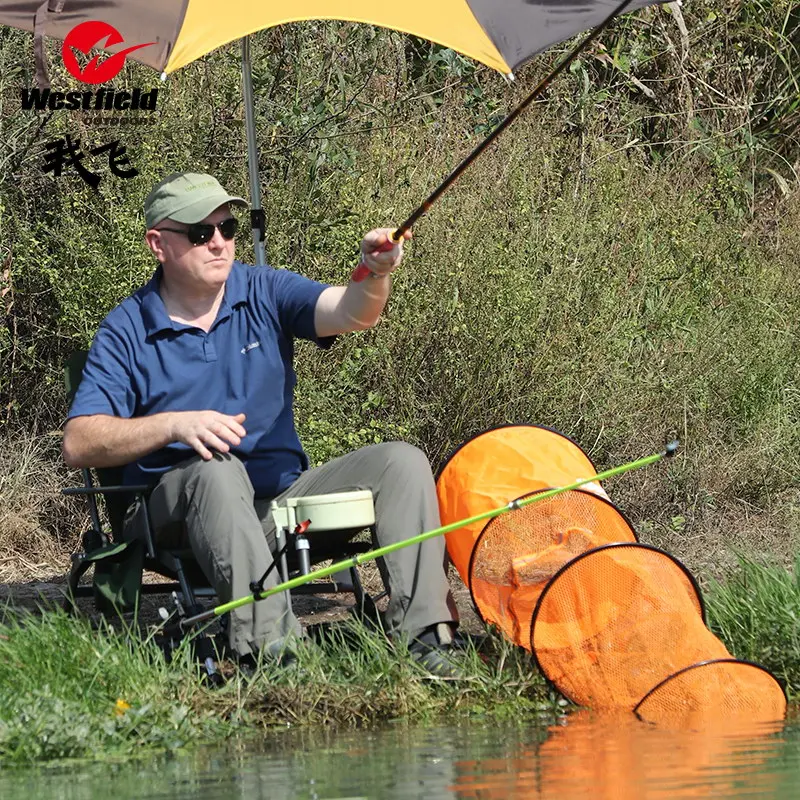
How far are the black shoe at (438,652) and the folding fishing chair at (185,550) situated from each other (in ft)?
1.10

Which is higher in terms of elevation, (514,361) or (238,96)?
(238,96)

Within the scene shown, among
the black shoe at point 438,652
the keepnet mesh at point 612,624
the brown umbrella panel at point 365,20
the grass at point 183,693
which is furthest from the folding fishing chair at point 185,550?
the brown umbrella panel at point 365,20

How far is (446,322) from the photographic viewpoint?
6.71 meters

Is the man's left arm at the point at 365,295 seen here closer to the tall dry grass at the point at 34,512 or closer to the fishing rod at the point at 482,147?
the fishing rod at the point at 482,147

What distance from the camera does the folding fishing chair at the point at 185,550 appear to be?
14.2ft

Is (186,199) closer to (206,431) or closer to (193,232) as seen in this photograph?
(193,232)

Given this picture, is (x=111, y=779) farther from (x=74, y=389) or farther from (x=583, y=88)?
(x=583, y=88)

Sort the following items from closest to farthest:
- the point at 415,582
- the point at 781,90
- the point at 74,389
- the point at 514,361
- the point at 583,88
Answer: the point at 415,582, the point at 74,389, the point at 514,361, the point at 583,88, the point at 781,90

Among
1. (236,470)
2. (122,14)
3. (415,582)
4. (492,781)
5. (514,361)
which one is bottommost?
(492,781)

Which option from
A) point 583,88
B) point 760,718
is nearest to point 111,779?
point 760,718

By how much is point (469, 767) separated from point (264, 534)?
4.20ft

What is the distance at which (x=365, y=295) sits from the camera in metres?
4.61

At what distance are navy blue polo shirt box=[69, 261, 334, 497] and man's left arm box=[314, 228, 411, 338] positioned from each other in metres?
0.05

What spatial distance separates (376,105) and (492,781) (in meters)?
4.54
